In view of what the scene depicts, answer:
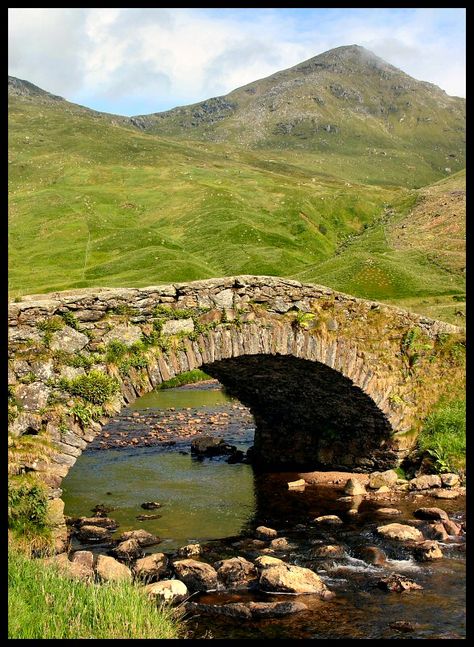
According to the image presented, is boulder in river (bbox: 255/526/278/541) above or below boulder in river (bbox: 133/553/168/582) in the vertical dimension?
below

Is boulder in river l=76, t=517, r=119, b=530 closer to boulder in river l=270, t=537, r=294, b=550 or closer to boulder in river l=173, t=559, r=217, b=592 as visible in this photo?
boulder in river l=173, t=559, r=217, b=592

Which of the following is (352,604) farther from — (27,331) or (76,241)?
(76,241)

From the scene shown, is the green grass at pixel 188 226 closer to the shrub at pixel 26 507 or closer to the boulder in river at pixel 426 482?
the boulder in river at pixel 426 482

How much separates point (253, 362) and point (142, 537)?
6.26 meters

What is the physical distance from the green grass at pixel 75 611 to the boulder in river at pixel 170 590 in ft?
8.87

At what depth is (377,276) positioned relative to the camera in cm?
5109

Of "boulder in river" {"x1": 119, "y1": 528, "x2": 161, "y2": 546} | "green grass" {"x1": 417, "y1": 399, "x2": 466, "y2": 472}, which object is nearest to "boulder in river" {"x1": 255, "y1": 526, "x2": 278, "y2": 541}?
"boulder in river" {"x1": 119, "y1": 528, "x2": 161, "y2": 546}

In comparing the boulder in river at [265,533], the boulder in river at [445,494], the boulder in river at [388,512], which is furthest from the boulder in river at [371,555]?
the boulder in river at [445,494]

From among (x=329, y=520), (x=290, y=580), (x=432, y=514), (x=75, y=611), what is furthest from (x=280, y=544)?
(x=75, y=611)

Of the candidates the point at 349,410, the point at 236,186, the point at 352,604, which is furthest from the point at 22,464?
the point at 236,186

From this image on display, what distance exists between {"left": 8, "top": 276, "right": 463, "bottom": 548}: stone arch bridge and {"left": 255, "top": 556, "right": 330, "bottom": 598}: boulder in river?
15.2ft

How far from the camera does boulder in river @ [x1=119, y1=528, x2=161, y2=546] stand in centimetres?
1561

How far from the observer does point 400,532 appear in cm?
1552
